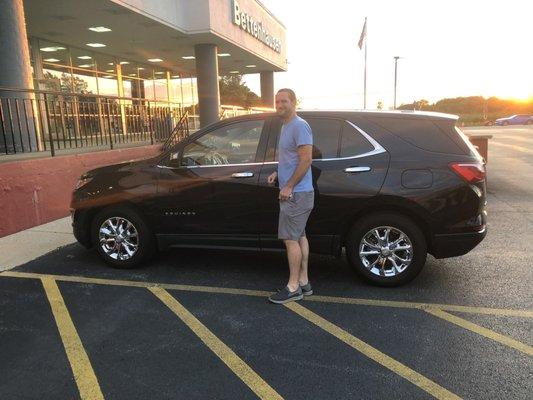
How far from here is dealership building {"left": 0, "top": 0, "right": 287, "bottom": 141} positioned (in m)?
10.7

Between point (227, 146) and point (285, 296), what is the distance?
1.70 meters

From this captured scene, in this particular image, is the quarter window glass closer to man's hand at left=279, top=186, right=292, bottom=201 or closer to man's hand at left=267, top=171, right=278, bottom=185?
man's hand at left=267, top=171, right=278, bottom=185

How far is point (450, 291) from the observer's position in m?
4.53

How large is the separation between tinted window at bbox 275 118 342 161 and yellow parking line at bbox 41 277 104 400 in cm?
243

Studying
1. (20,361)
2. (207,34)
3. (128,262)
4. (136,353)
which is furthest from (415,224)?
(207,34)

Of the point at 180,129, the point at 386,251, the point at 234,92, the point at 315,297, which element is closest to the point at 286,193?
the point at 315,297

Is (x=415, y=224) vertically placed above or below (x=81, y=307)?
above

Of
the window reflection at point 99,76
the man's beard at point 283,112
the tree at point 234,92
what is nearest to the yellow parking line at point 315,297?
the man's beard at point 283,112

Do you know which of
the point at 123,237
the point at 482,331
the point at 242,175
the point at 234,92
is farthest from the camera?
the point at 234,92

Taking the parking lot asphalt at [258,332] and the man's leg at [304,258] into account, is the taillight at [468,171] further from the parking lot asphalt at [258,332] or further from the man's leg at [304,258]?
the man's leg at [304,258]

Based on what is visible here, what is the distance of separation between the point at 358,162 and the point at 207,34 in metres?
11.7

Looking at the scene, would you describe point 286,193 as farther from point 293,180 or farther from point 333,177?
point 333,177

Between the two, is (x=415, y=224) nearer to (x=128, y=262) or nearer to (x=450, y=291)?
(x=450, y=291)

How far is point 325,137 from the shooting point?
4695 millimetres
